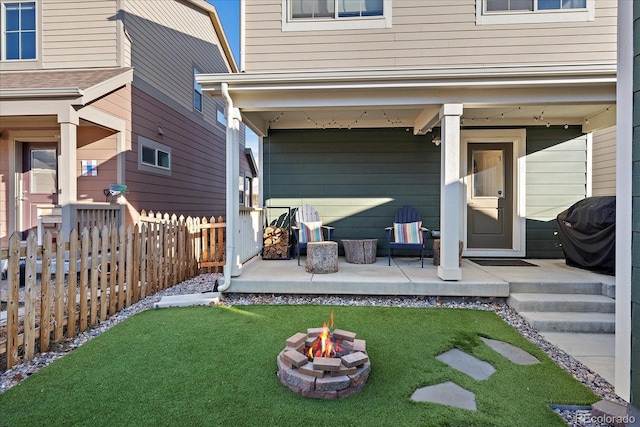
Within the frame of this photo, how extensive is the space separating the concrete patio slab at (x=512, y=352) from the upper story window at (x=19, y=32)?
333 inches

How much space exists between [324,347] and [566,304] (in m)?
2.83

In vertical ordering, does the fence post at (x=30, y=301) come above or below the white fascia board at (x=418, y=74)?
below

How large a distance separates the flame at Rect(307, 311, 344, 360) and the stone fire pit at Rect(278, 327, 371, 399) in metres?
0.02

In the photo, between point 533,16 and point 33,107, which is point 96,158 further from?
point 533,16

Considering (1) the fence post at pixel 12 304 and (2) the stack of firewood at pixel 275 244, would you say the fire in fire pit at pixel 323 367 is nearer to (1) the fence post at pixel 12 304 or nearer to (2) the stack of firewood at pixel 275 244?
(1) the fence post at pixel 12 304

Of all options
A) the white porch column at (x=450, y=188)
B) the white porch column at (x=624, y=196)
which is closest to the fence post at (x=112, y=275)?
the white porch column at (x=450, y=188)

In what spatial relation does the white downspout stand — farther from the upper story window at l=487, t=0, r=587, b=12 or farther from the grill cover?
the grill cover

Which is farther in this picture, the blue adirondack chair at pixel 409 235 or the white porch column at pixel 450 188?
the blue adirondack chair at pixel 409 235

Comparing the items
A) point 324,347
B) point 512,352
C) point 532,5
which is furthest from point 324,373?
point 532,5

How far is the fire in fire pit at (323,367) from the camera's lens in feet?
6.41

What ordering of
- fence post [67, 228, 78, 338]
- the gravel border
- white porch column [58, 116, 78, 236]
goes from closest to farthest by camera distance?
the gravel border < fence post [67, 228, 78, 338] < white porch column [58, 116, 78, 236]

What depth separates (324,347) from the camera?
2.16 metres

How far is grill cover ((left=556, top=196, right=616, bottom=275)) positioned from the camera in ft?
13.0

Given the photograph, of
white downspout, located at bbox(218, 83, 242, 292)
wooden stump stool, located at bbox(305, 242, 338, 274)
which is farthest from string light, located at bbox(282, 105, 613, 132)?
wooden stump stool, located at bbox(305, 242, 338, 274)
